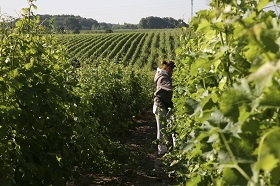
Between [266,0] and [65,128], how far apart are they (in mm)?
3074

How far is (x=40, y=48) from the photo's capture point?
3787mm

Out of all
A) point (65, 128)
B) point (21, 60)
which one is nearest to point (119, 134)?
point (65, 128)

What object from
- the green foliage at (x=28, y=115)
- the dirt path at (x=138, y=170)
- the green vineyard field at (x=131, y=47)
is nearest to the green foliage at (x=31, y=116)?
the green foliage at (x=28, y=115)

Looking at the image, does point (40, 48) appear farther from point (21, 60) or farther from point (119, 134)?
point (119, 134)

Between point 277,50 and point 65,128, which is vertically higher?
point 277,50

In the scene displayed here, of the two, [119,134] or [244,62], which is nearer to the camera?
Answer: [244,62]

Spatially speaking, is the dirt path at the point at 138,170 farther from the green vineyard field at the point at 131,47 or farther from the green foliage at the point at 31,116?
the green vineyard field at the point at 131,47

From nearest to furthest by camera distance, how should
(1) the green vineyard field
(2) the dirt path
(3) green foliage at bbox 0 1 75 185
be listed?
(3) green foliage at bbox 0 1 75 185 < (2) the dirt path < (1) the green vineyard field

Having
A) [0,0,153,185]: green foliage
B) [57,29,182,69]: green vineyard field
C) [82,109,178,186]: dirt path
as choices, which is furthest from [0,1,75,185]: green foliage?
[57,29,182,69]: green vineyard field

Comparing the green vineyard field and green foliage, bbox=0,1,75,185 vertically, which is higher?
green foliage, bbox=0,1,75,185

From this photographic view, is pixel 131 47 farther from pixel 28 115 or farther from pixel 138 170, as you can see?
pixel 28 115

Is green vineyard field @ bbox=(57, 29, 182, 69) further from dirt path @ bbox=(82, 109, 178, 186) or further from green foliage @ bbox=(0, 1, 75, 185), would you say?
green foliage @ bbox=(0, 1, 75, 185)

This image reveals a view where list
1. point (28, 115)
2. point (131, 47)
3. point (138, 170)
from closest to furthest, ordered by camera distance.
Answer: point (28, 115), point (138, 170), point (131, 47)

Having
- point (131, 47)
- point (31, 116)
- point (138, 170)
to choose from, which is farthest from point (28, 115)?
point (131, 47)
